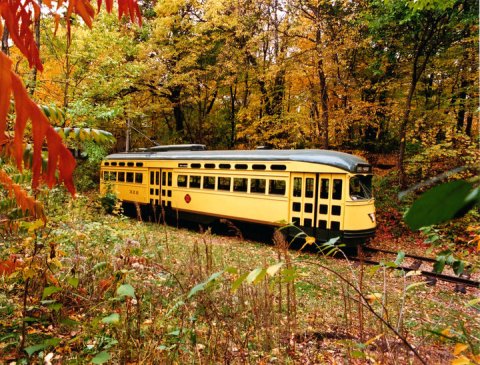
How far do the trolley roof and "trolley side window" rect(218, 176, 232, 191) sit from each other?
672 mm

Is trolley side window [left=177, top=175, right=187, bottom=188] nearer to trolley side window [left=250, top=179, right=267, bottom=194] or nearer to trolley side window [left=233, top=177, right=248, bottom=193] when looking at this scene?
trolley side window [left=233, top=177, right=248, bottom=193]

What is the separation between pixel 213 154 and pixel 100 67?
17.8 feet

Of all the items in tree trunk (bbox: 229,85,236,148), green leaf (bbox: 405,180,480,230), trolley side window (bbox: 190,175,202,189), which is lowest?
trolley side window (bbox: 190,175,202,189)

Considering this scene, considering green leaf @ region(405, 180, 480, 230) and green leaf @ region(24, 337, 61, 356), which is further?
green leaf @ region(24, 337, 61, 356)

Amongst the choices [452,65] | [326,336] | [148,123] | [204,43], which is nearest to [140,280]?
[326,336]

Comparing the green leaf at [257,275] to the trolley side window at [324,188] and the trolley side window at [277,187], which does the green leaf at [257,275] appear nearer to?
the trolley side window at [324,188]

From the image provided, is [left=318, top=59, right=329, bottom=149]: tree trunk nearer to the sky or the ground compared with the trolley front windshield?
nearer to the sky

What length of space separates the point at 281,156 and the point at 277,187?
0.94 m

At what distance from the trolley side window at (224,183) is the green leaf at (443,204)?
10.8 metres

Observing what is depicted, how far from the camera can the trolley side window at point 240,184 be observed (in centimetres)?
1091

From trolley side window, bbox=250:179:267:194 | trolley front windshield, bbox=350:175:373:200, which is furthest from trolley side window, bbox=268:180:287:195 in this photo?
trolley front windshield, bbox=350:175:373:200

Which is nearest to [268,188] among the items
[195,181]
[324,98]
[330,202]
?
[330,202]

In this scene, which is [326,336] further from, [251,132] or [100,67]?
[251,132]

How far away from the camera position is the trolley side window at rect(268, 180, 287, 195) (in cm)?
Result: 1002
